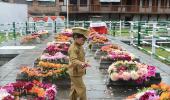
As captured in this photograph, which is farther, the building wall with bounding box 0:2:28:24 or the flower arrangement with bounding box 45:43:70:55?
the building wall with bounding box 0:2:28:24

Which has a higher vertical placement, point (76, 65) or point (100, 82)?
point (76, 65)

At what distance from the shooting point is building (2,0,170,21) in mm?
70438

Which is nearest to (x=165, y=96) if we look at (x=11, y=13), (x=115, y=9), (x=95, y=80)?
(x=95, y=80)

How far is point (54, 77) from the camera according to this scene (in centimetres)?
1095

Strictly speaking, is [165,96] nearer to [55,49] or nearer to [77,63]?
[77,63]

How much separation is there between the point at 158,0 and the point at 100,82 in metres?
63.9

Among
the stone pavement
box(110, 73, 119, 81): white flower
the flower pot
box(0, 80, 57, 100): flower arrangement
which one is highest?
box(0, 80, 57, 100): flower arrangement

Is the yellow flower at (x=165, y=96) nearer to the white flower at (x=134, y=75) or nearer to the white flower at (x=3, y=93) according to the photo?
the white flower at (x=3, y=93)

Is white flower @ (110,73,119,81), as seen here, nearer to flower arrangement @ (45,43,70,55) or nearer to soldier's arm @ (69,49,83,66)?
soldier's arm @ (69,49,83,66)

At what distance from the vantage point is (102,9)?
70.9 m

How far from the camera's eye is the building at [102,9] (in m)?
70.4

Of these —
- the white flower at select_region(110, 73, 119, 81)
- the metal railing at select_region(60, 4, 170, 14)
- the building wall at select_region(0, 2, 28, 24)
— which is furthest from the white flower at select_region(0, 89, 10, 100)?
the metal railing at select_region(60, 4, 170, 14)

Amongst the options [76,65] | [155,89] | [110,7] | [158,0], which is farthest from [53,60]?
[158,0]

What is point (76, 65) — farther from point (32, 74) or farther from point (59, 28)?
point (59, 28)
